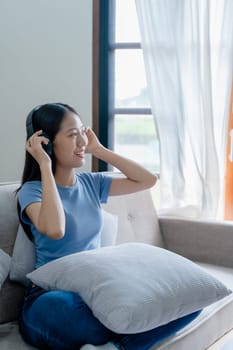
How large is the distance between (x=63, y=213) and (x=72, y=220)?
0.09 metres

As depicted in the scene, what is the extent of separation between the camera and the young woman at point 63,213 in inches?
59.8

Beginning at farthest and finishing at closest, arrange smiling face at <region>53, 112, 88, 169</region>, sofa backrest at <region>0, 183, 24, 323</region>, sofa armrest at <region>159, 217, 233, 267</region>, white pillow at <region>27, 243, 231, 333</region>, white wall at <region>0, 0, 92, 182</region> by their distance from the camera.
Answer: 1. white wall at <region>0, 0, 92, 182</region>
2. sofa armrest at <region>159, 217, 233, 267</region>
3. smiling face at <region>53, 112, 88, 169</region>
4. sofa backrest at <region>0, 183, 24, 323</region>
5. white pillow at <region>27, 243, 231, 333</region>

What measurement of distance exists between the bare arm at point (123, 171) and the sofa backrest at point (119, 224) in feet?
0.71

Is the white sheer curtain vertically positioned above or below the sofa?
above

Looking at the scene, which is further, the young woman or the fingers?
the fingers

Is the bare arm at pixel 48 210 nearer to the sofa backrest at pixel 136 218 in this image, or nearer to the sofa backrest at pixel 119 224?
the sofa backrest at pixel 119 224

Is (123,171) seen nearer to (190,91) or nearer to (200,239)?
(200,239)

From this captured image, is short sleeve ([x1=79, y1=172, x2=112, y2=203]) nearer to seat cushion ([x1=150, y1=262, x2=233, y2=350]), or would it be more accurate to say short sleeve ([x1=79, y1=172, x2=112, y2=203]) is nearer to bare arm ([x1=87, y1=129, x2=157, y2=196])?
A: bare arm ([x1=87, y1=129, x2=157, y2=196])

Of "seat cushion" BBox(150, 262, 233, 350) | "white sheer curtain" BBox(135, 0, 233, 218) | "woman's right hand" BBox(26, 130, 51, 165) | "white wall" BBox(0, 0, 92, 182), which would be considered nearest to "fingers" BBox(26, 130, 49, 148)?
"woman's right hand" BBox(26, 130, 51, 165)

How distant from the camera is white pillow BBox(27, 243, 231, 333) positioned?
1.46m

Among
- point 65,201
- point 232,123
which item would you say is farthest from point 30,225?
point 232,123

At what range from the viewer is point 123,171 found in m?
2.13

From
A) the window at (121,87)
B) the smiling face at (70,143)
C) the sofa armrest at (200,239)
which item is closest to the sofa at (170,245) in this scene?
the sofa armrest at (200,239)

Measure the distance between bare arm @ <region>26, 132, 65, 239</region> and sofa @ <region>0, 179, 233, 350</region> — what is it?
0.56ft
